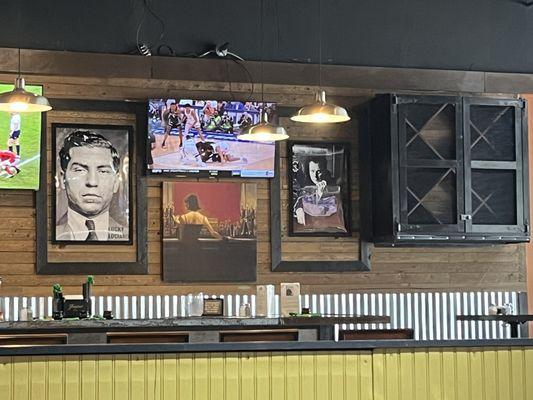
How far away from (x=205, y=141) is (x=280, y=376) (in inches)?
216

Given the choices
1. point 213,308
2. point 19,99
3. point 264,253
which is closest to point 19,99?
point 19,99

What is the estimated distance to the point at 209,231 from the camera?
10.2 meters

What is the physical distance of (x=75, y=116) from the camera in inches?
391

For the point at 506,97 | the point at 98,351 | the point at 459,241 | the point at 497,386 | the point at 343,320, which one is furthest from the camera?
the point at 506,97

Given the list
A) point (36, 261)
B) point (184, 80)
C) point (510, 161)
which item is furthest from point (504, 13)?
point (36, 261)

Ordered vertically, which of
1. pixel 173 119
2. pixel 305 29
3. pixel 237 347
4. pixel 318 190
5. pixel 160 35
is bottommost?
pixel 237 347

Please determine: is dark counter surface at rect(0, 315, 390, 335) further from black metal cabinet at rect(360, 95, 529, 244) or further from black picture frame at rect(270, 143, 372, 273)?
black metal cabinet at rect(360, 95, 529, 244)

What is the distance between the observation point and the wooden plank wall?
9719 millimetres

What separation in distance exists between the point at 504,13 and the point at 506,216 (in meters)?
2.35

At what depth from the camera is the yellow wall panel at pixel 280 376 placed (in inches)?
183

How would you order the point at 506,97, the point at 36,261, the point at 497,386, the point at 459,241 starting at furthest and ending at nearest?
the point at 506,97 < the point at 459,241 < the point at 36,261 < the point at 497,386

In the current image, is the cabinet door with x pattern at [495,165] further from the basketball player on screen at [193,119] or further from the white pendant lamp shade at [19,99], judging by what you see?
the white pendant lamp shade at [19,99]

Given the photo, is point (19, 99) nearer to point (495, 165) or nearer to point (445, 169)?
point (445, 169)

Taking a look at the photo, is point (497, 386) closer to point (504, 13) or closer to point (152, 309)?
point (152, 309)
